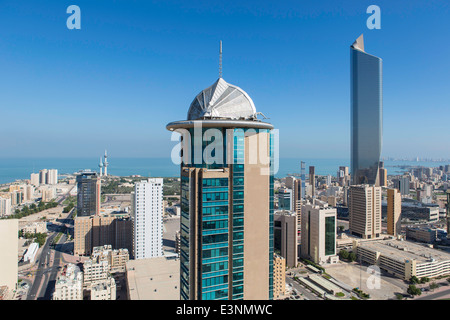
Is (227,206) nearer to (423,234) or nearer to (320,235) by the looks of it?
(320,235)

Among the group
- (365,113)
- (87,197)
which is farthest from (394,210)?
(87,197)

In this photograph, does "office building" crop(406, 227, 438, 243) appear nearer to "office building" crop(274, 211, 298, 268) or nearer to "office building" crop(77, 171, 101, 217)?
"office building" crop(274, 211, 298, 268)

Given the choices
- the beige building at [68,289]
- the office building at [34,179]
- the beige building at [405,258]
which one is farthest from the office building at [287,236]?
the office building at [34,179]

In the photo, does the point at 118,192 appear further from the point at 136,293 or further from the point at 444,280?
the point at 444,280

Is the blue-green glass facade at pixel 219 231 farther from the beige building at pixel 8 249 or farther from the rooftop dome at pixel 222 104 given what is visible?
the beige building at pixel 8 249

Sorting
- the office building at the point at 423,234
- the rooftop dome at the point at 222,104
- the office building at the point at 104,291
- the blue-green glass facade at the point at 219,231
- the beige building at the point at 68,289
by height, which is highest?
the rooftop dome at the point at 222,104

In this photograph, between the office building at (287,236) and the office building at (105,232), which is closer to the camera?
the office building at (287,236)

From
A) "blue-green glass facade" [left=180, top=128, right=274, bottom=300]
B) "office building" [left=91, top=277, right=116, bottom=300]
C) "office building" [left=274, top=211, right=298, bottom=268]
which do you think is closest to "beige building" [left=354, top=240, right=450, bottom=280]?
"office building" [left=274, top=211, right=298, bottom=268]
